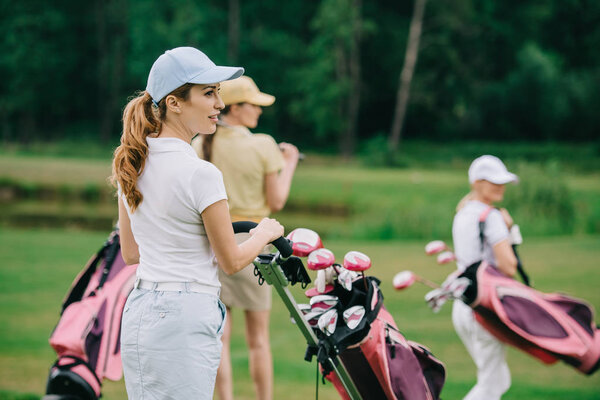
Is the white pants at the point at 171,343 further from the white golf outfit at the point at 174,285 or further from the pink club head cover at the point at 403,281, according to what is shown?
the pink club head cover at the point at 403,281

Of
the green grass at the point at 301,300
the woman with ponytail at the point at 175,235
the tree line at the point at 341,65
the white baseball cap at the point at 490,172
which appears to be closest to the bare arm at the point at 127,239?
the woman with ponytail at the point at 175,235

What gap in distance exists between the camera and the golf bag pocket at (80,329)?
3301 mm

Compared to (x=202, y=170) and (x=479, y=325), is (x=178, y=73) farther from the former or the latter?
(x=479, y=325)

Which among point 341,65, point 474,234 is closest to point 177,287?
point 474,234

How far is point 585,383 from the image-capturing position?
16.1ft

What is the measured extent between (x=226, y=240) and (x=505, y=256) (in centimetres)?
201

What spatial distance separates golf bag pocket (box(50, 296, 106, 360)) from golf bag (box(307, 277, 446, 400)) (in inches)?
46.0

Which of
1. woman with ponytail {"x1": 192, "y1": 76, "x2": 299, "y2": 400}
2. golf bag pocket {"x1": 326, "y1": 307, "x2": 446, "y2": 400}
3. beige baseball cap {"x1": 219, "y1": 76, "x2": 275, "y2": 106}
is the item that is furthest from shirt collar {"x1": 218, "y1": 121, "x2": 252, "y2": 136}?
golf bag pocket {"x1": 326, "y1": 307, "x2": 446, "y2": 400}

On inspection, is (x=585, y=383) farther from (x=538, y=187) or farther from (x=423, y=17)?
(x=423, y=17)

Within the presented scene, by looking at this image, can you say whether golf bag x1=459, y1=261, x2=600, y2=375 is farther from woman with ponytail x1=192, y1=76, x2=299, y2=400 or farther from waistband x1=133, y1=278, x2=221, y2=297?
waistband x1=133, y1=278, x2=221, y2=297

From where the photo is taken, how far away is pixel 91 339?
131 inches

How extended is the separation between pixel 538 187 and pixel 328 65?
554 inches

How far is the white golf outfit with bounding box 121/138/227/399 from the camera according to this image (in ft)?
6.79

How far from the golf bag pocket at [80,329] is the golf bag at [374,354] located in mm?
1169
